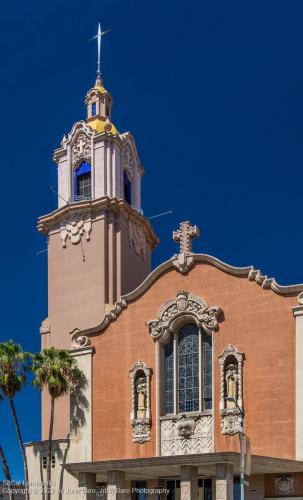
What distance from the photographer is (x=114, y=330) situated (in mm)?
37625

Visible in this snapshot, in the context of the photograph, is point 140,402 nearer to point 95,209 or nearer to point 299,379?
point 299,379

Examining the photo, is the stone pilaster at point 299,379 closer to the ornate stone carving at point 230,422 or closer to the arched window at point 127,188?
the ornate stone carving at point 230,422

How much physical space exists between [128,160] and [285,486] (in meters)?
21.5

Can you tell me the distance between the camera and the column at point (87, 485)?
32.9 meters

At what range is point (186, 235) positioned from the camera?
3578cm

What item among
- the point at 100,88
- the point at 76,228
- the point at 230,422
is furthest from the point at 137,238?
the point at 230,422

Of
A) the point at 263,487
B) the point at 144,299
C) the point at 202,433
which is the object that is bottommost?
the point at 263,487

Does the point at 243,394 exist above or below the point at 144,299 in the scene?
below

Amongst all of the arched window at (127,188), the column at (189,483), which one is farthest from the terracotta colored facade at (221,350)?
the arched window at (127,188)

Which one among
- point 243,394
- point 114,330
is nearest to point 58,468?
point 114,330

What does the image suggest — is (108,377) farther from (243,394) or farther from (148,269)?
(148,269)

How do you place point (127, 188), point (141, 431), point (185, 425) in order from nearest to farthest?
point (185, 425) < point (141, 431) < point (127, 188)

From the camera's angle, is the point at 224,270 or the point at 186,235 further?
the point at 186,235

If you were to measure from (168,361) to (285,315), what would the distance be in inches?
238
